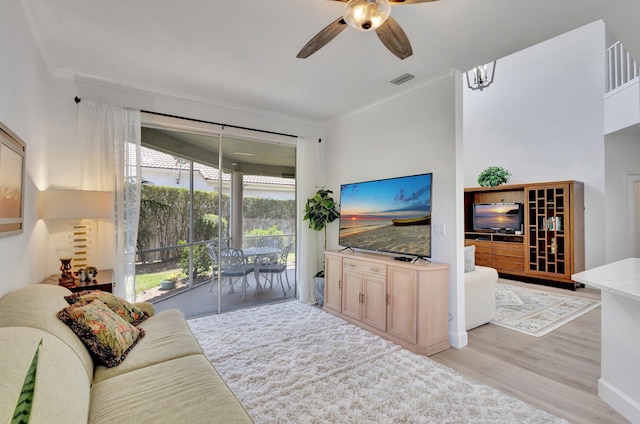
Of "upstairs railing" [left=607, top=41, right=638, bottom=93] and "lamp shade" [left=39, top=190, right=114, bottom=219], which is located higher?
"upstairs railing" [left=607, top=41, right=638, bottom=93]

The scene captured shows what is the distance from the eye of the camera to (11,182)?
2.01 metres

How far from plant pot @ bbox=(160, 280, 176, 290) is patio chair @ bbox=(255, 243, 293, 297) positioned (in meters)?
1.16

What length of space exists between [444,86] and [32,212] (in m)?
4.00

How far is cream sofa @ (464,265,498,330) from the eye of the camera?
3500 millimetres

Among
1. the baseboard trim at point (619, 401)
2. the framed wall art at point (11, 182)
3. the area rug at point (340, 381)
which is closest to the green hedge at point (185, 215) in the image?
→ the area rug at point (340, 381)

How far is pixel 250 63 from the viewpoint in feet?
9.82

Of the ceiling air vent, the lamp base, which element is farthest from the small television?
the lamp base

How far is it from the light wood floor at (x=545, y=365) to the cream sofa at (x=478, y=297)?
0.11 m

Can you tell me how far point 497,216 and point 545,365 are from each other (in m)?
4.49

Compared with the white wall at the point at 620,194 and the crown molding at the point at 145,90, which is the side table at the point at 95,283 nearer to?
the crown molding at the point at 145,90

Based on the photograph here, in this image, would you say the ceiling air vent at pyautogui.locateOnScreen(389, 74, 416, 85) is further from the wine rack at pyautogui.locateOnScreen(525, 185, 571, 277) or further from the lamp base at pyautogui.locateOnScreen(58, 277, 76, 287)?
the wine rack at pyautogui.locateOnScreen(525, 185, 571, 277)

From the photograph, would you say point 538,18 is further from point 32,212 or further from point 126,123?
point 32,212

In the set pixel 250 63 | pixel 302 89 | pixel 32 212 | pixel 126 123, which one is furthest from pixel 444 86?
pixel 32 212

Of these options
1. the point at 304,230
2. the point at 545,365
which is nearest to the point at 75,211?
the point at 304,230
